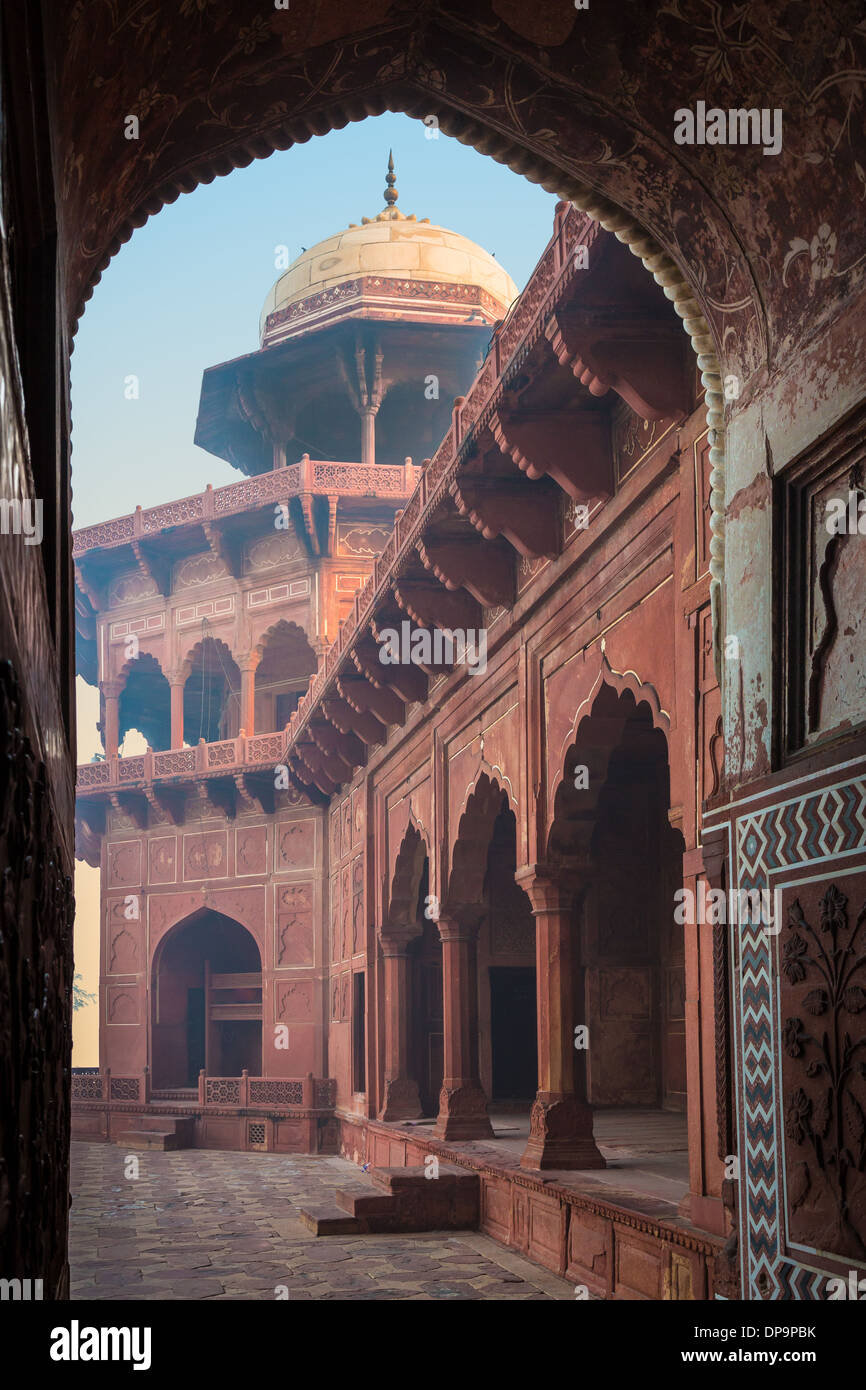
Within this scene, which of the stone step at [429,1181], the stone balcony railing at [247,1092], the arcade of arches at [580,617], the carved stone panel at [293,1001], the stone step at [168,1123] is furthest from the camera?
the carved stone panel at [293,1001]

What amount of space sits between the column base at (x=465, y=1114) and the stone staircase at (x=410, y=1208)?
1.37 metres

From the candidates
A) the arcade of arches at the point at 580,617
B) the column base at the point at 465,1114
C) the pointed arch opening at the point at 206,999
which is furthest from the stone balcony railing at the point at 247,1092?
the column base at the point at 465,1114

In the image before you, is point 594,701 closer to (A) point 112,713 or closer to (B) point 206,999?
(B) point 206,999

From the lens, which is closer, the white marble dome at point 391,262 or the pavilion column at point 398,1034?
the pavilion column at point 398,1034

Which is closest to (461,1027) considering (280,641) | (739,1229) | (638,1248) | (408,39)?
(638,1248)

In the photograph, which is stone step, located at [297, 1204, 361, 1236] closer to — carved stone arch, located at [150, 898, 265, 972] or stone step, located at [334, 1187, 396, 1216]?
stone step, located at [334, 1187, 396, 1216]

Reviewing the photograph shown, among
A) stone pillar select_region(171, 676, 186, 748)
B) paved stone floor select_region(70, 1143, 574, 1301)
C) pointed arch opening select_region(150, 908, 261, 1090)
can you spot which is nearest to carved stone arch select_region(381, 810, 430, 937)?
paved stone floor select_region(70, 1143, 574, 1301)

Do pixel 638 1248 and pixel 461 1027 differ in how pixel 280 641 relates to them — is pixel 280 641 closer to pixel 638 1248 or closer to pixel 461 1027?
pixel 461 1027

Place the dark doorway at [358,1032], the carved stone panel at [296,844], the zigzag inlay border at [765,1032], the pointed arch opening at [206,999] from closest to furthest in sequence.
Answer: the zigzag inlay border at [765,1032] → the dark doorway at [358,1032] → the carved stone panel at [296,844] → the pointed arch opening at [206,999]

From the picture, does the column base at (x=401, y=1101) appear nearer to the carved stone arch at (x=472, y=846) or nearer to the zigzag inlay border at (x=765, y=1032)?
the carved stone arch at (x=472, y=846)

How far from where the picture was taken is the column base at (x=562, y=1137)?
859cm

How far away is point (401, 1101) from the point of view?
46.2 ft

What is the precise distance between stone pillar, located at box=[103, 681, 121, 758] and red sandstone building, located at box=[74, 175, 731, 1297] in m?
0.07

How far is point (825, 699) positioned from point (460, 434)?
5304mm
